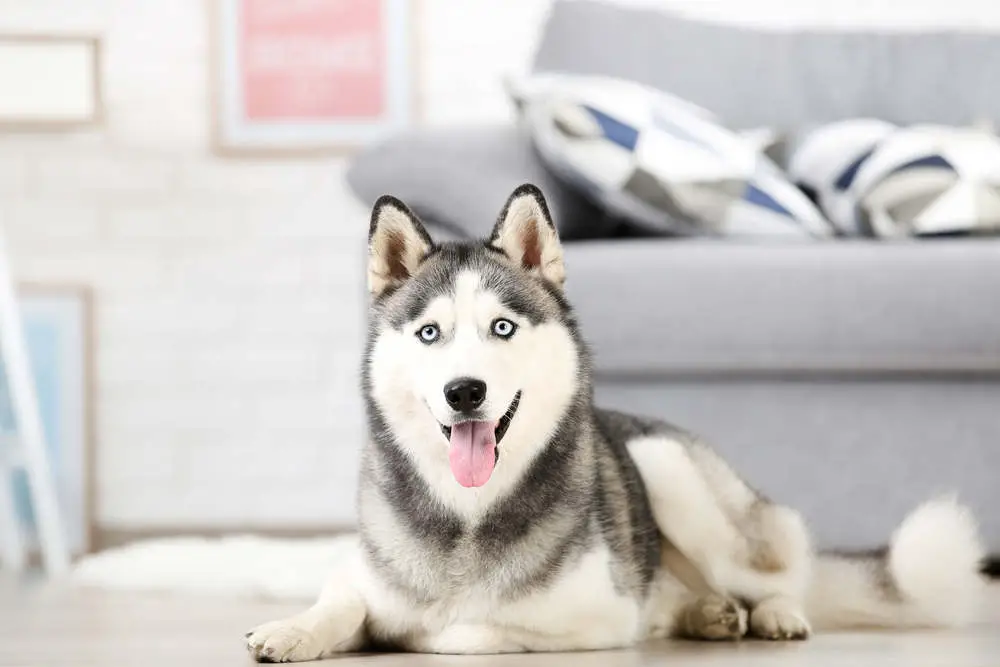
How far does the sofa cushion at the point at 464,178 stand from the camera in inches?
95.7

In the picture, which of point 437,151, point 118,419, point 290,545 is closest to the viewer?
point 437,151

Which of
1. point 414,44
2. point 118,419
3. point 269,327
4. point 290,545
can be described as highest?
point 414,44

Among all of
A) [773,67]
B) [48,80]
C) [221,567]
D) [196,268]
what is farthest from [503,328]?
[196,268]

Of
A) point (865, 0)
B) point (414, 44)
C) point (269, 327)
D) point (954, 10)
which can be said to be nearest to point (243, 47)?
point (414, 44)

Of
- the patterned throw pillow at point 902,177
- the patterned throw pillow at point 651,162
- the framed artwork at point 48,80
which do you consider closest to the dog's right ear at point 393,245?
the patterned throw pillow at point 651,162

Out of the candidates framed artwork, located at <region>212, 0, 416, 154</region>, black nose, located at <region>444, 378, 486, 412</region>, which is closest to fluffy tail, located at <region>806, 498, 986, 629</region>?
black nose, located at <region>444, 378, 486, 412</region>

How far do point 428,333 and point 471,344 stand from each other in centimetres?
6

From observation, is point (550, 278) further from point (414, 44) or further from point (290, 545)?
point (414, 44)

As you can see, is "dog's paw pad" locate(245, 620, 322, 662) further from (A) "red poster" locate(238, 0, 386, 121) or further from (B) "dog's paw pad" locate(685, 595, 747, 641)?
(A) "red poster" locate(238, 0, 386, 121)

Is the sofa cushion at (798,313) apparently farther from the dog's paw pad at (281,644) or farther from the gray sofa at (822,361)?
the dog's paw pad at (281,644)

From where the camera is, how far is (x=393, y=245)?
1.61 metres

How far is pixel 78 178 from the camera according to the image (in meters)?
3.65

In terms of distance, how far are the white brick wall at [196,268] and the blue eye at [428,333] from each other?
84.8 inches

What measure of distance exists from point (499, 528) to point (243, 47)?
2457 mm
